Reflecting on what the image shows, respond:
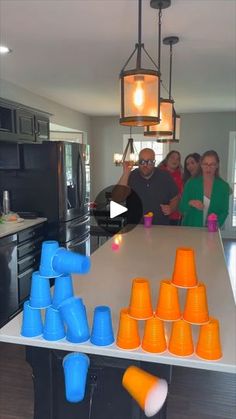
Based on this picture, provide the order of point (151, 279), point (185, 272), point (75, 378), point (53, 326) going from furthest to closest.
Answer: point (151, 279)
point (185, 272)
point (53, 326)
point (75, 378)

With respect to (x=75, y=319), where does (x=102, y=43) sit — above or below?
above

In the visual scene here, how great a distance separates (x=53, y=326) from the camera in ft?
3.58

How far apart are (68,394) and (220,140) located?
→ 20.3 ft

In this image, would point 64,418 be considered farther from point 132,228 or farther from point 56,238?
point 56,238

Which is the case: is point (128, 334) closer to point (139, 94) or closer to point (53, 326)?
point (53, 326)

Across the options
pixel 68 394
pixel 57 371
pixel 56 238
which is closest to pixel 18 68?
pixel 56 238

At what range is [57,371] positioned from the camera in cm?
133

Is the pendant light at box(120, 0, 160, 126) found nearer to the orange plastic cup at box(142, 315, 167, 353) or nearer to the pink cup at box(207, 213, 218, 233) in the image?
the orange plastic cup at box(142, 315, 167, 353)

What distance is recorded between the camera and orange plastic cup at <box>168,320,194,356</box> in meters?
1.01

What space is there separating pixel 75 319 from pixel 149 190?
2079mm

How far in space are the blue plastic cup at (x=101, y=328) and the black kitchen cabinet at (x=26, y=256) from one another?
7.30 feet

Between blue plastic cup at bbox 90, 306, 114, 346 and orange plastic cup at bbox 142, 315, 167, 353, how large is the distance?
0.40ft

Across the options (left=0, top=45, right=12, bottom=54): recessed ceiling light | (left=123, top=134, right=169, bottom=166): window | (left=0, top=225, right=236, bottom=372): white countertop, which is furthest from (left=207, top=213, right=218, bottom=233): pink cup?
(left=123, top=134, right=169, bottom=166): window
